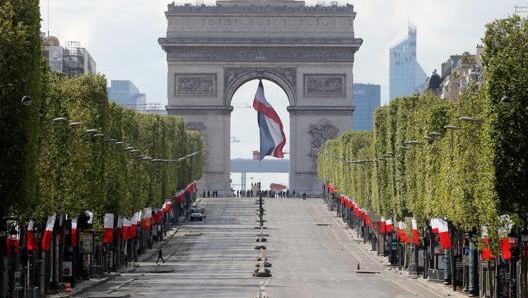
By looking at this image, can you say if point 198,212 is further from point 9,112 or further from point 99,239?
point 9,112

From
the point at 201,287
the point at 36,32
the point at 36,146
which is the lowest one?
the point at 201,287

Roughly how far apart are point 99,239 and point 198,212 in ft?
260

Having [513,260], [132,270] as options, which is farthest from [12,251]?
[132,270]

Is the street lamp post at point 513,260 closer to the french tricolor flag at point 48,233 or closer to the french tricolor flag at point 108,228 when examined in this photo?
the french tricolor flag at point 48,233

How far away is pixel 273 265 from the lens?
388ft

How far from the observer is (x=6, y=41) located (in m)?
71.7

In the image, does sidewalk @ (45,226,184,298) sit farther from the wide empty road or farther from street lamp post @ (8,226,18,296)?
street lamp post @ (8,226,18,296)

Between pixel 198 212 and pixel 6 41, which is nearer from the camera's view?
pixel 6 41

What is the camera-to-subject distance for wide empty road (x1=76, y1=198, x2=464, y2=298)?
3514 inches

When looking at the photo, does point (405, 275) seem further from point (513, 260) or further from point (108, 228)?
point (513, 260)

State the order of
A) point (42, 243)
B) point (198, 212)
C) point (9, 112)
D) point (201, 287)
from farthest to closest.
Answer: point (198, 212) < point (201, 287) < point (42, 243) < point (9, 112)

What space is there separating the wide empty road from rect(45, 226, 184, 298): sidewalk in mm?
261

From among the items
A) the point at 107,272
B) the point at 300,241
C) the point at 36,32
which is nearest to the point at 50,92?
the point at 36,32

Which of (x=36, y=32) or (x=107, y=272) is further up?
(x=36, y=32)
